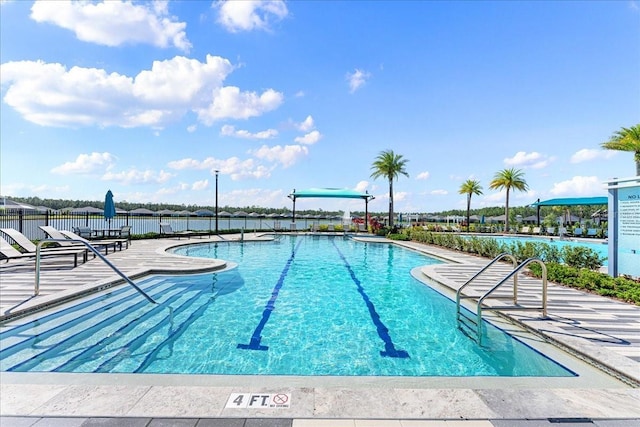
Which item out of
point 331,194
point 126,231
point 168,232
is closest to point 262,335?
point 126,231

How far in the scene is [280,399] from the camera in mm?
2580

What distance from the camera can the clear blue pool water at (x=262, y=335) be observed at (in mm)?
3678

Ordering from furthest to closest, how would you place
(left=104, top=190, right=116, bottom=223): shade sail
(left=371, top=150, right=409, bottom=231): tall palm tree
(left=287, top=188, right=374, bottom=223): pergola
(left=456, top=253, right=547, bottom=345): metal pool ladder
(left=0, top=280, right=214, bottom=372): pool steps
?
(left=371, top=150, right=409, bottom=231): tall palm tree < (left=287, top=188, right=374, bottom=223): pergola < (left=104, top=190, right=116, bottom=223): shade sail < (left=456, top=253, right=547, bottom=345): metal pool ladder < (left=0, top=280, right=214, bottom=372): pool steps

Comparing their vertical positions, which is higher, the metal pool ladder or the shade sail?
the shade sail

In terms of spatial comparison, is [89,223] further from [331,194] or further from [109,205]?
[331,194]

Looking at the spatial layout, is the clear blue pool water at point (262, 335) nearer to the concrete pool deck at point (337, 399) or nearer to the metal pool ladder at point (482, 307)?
the metal pool ladder at point (482, 307)

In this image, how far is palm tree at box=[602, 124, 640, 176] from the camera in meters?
13.3


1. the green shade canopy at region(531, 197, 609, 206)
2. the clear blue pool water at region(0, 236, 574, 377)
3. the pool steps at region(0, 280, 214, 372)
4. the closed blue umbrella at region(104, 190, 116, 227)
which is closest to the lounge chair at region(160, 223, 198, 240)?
the closed blue umbrella at region(104, 190, 116, 227)

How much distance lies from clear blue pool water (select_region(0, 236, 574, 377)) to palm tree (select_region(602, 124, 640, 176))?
12600 millimetres

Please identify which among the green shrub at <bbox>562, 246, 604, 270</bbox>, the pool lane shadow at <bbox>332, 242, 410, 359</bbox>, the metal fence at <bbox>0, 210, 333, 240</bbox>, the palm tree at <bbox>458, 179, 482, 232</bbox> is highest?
the palm tree at <bbox>458, 179, 482, 232</bbox>

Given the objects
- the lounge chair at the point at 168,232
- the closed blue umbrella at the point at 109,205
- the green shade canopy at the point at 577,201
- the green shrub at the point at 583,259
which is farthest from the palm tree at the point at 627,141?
the closed blue umbrella at the point at 109,205

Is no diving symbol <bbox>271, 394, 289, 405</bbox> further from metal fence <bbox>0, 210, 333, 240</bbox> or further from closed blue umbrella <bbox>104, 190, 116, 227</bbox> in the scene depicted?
metal fence <bbox>0, 210, 333, 240</bbox>

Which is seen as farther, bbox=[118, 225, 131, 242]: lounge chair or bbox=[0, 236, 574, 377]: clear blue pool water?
bbox=[118, 225, 131, 242]: lounge chair

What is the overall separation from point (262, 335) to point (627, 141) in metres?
16.9
